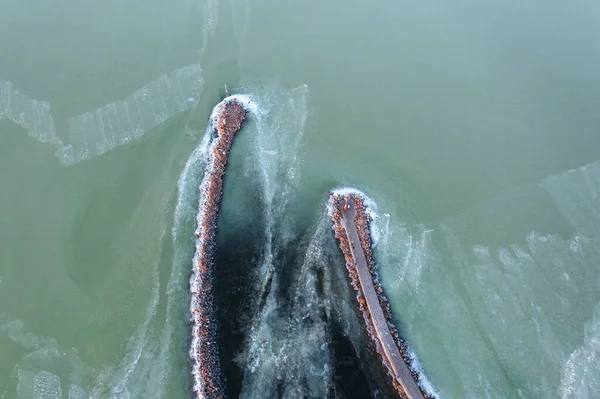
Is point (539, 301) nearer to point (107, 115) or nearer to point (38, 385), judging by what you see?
point (38, 385)

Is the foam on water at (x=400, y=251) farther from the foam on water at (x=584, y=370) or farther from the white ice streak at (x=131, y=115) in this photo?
the white ice streak at (x=131, y=115)

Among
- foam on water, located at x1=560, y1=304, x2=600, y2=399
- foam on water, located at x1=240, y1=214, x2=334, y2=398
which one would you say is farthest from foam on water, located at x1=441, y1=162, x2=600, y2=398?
foam on water, located at x1=240, y1=214, x2=334, y2=398

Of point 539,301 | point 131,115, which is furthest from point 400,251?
point 131,115

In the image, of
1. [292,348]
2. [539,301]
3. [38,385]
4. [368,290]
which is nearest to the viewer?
[38,385]

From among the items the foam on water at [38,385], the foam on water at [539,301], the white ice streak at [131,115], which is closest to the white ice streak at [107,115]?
the white ice streak at [131,115]

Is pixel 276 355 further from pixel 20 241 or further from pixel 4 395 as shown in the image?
pixel 20 241

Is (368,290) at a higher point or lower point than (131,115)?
lower
